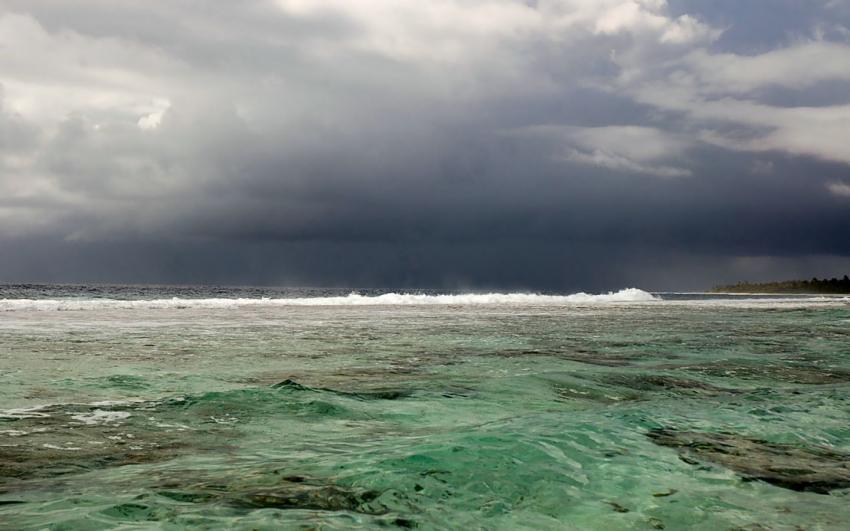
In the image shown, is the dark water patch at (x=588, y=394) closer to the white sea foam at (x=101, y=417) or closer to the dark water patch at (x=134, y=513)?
the white sea foam at (x=101, y=417)

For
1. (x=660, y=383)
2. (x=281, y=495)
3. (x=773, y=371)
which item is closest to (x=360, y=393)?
(x=660, y=383)

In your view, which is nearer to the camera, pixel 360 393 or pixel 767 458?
pixel 767 458

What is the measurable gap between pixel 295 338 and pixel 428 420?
11647 millimetres

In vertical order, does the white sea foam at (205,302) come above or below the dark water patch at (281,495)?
above

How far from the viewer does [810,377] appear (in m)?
11.3

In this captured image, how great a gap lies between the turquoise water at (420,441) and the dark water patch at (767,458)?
0.03 metres

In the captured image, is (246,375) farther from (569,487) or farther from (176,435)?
(569,487)

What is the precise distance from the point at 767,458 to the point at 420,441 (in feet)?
9.81

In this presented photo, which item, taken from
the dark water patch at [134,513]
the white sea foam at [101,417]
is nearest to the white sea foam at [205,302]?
the white sea foam at [101,417]

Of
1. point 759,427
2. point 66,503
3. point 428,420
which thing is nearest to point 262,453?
point 66,503

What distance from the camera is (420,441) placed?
20.0ft

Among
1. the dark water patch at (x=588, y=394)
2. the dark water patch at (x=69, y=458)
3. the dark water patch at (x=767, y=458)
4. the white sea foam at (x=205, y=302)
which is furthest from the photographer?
the white sea foam at (x=205, y=302)

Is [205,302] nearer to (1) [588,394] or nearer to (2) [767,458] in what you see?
(1) [588,394]

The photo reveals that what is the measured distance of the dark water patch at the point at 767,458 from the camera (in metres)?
5.04
